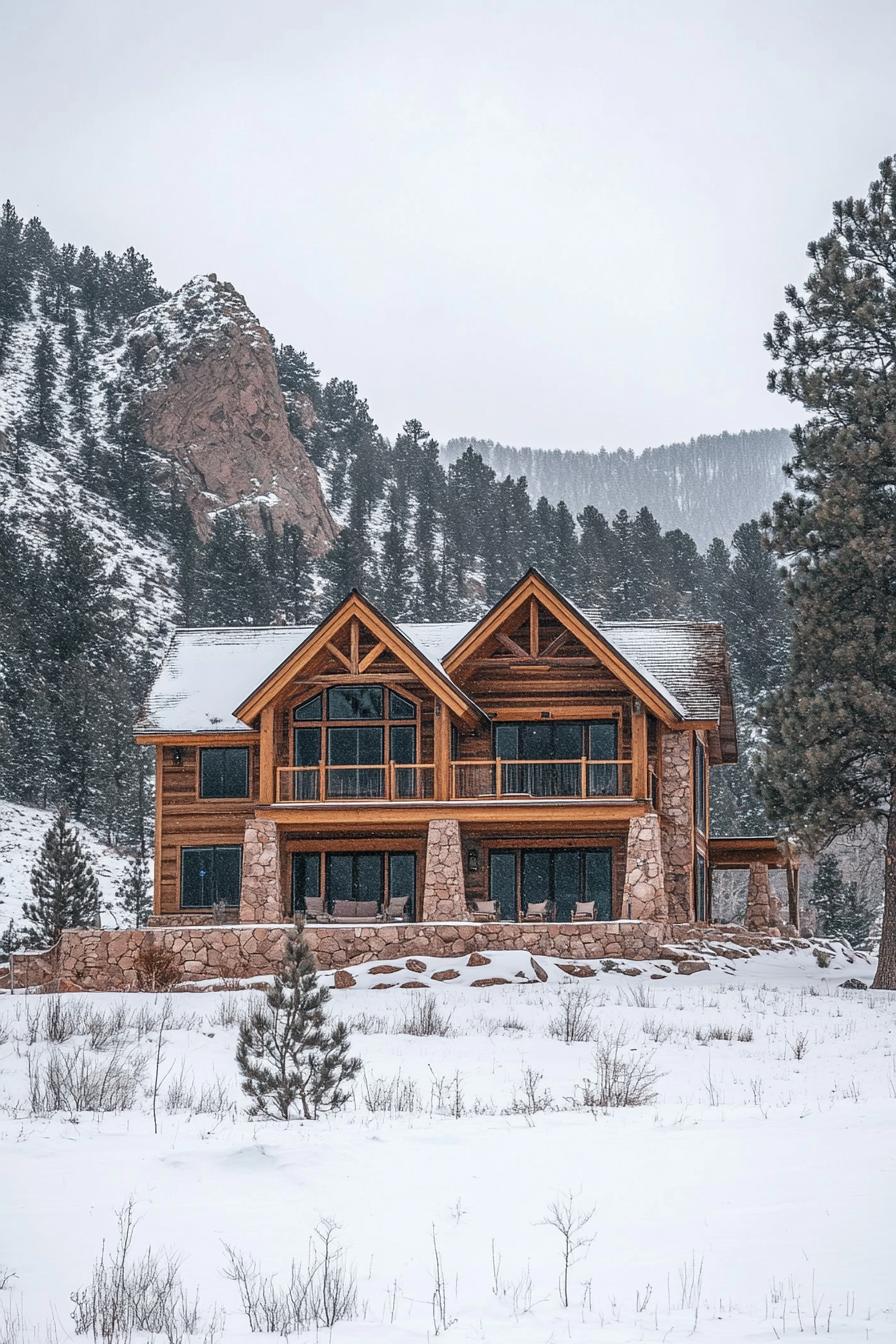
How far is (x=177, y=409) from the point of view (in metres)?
108

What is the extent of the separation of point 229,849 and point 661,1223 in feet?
84.8

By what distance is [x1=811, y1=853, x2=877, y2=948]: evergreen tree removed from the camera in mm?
49125

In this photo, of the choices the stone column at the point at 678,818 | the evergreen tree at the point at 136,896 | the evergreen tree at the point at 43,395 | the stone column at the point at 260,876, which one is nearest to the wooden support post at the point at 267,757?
the stone column at the point at 260,876

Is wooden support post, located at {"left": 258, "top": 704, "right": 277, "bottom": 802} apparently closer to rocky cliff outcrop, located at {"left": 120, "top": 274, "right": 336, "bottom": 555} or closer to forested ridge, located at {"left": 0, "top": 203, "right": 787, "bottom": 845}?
forested ridge, located at {"left": 0, "top": 203, "right": 787, "bottom": 845}

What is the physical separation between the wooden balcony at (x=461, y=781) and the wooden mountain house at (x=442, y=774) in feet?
0.17

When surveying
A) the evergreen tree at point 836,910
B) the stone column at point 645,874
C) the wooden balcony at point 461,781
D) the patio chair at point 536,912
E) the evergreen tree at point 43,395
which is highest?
the evergreen tree at point 43,395

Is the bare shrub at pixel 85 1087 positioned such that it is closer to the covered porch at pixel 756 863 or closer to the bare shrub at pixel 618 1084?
the bare shrub at pixel 618 1084

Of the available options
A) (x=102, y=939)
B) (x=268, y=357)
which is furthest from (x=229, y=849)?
(x=268, y=357)

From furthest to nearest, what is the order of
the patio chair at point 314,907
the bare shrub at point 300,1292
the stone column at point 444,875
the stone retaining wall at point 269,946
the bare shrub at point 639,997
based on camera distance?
1. the patio chair at point 314,907
2. the stone column at point 444,875
3. the stone retaining wall at point 269,946
4. the bare shrub at point 639,997
5. the bare shrub at point 300,1292

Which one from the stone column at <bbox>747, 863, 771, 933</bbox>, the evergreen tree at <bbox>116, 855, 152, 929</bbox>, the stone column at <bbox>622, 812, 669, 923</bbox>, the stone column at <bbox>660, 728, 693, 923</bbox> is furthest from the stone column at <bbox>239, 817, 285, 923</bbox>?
the stone column at <bbox>747, 863, 771, 933</bbox>

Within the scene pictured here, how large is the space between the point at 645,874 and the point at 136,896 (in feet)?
53.1

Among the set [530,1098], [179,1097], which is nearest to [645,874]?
[530,1098]

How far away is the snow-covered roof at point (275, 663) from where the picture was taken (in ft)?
111

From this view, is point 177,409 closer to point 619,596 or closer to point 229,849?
point 619,596
